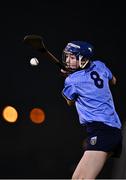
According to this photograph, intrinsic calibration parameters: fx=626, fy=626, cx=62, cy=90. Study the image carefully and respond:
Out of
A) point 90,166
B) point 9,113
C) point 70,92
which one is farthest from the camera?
point 9,113

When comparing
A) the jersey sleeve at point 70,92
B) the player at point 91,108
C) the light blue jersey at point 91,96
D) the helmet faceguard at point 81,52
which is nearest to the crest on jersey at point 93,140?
the player at point 91,108

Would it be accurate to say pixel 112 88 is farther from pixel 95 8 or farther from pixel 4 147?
pixel 4 147

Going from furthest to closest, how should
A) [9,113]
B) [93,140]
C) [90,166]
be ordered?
[9,113], [93,140], [90,166]

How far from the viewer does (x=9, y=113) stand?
6.48 m

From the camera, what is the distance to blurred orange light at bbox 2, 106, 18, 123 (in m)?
6.48

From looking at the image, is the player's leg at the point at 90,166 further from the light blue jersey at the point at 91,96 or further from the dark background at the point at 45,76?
the dark background at the point at 45,76

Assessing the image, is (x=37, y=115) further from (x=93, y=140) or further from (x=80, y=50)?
(x=93, y=140)

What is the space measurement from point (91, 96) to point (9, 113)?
72.9 inches

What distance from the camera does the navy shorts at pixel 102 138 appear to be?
4707 millimetres

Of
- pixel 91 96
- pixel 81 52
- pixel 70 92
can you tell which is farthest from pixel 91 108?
pixel 81 52

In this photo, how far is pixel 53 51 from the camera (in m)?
6.48

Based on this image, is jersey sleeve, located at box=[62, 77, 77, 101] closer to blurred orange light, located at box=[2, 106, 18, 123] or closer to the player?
the player

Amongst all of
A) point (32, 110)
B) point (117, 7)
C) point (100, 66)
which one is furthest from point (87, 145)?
point (117, 7)

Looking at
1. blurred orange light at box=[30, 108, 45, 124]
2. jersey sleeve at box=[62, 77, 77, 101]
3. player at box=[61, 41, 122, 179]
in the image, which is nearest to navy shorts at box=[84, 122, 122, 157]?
player at box=[61, 41, 122, 179]
